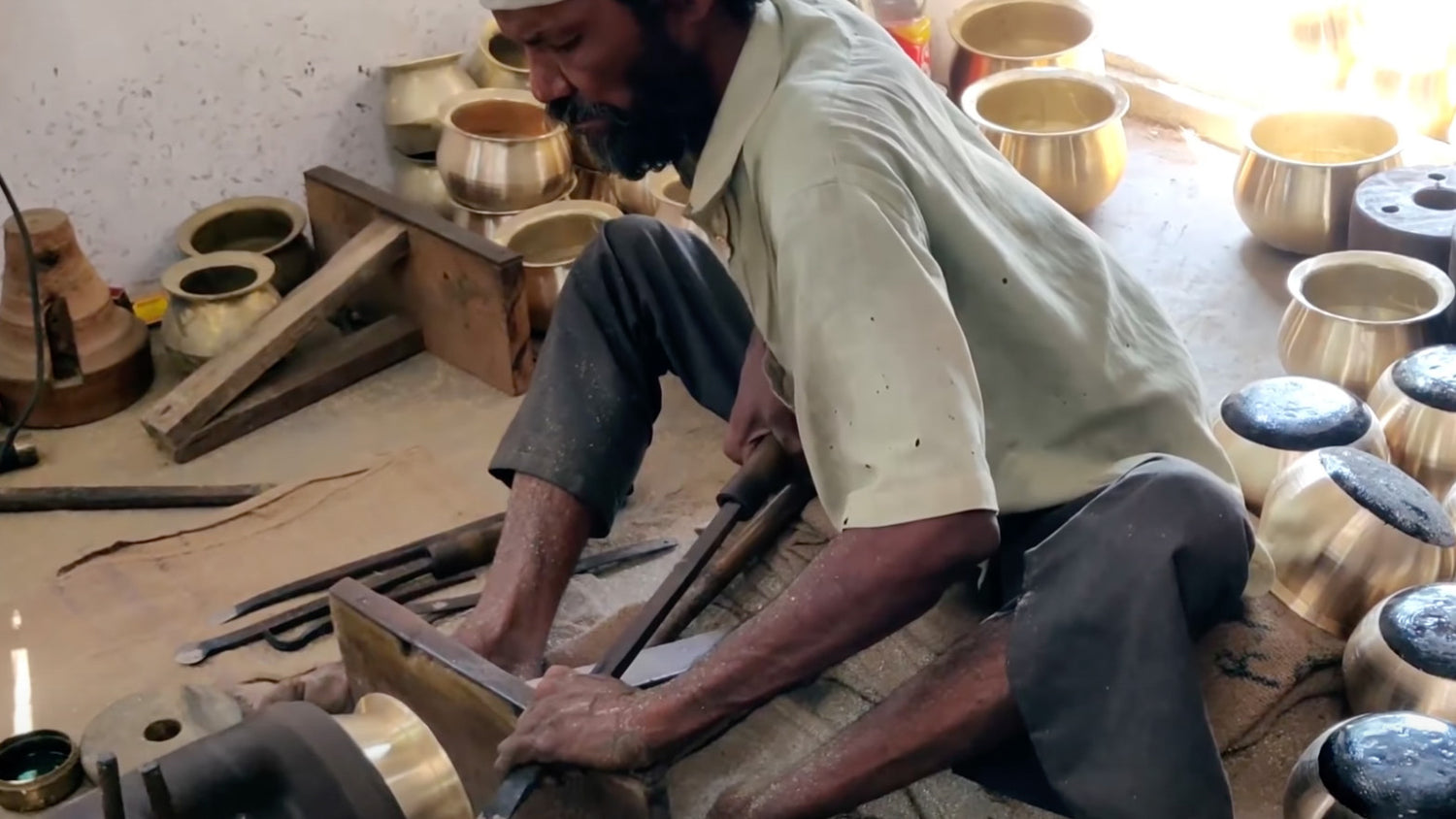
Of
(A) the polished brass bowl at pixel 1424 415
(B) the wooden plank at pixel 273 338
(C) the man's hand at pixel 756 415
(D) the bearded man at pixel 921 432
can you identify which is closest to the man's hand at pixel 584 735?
(D) the bearded man at pixel 921 432

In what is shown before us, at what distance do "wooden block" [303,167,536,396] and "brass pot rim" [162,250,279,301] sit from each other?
0.21 meters

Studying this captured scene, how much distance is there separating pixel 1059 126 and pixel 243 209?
1.83 meters

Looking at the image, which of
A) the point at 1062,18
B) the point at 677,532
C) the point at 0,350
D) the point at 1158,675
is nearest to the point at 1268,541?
the point at 1158,675

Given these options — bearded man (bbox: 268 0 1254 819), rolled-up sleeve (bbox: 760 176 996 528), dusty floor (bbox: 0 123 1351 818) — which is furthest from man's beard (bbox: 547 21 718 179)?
dusty floor (bbox: 0 123 1351 818)

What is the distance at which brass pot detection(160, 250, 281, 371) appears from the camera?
3.09m

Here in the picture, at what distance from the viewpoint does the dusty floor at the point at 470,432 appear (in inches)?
107

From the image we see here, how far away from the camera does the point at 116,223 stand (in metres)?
3.45

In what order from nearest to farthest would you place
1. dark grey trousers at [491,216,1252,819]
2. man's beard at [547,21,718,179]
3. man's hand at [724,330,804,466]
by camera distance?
dark grey trousers at [491,216,1252,819] < man's beard at [547,21,718,179] < man's hand at [724,330,804,466]

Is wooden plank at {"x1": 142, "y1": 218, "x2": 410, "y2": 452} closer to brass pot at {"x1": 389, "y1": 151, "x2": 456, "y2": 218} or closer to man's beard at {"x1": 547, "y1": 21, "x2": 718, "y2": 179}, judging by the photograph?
brass pot at {"x1": 389, "y1": 151, "x2": 456, "y2": 218}

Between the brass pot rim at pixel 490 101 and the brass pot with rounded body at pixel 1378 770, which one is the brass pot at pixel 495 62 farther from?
the brass pot with rounded body at pixel 1378 770

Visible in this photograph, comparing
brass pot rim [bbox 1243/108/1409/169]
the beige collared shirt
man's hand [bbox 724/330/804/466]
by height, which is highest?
the beige collared shirt

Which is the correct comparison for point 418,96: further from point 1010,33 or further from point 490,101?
point 1010,33

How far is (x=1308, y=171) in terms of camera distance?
10.0 ft

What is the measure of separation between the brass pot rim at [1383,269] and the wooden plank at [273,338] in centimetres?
170
